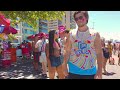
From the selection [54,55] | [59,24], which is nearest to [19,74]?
[59,24]

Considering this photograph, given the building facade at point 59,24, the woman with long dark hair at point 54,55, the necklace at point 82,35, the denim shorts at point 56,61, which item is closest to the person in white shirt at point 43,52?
the building facade at point 59,24

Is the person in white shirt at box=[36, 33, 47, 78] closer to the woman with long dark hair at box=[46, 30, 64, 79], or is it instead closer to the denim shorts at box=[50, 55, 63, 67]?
the woman with long dark hair at box=[46, 30, 64, 79]

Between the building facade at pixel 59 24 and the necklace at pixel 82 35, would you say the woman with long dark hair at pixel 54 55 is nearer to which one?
the building facade at pixel 59 24

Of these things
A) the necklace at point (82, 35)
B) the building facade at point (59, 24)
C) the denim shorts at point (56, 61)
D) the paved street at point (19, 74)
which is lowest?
the paved street at point (19, 74)

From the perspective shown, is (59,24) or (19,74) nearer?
(19,74)

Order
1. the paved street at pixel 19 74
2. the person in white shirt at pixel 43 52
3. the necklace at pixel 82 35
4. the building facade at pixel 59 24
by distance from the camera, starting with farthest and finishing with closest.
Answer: the person in white shirt at pixel 43 52 < the paved street at pixel 19 74 < the building facade at pixel 59 24 < the necklace at pixel 82 35

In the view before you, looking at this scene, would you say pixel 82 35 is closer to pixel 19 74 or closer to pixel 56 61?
pixel 56 61

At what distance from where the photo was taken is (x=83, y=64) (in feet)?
11.8

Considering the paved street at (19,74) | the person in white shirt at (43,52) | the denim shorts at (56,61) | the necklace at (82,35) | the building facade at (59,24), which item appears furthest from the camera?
the person in white shirt at (43,52)

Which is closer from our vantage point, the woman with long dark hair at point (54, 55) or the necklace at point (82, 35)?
the necklace at point (82, 35)

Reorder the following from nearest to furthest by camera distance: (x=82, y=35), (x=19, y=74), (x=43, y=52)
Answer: (x=82, y=35) < (x=43, y=52) < (x=19, y=74)

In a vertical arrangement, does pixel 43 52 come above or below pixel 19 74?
above
